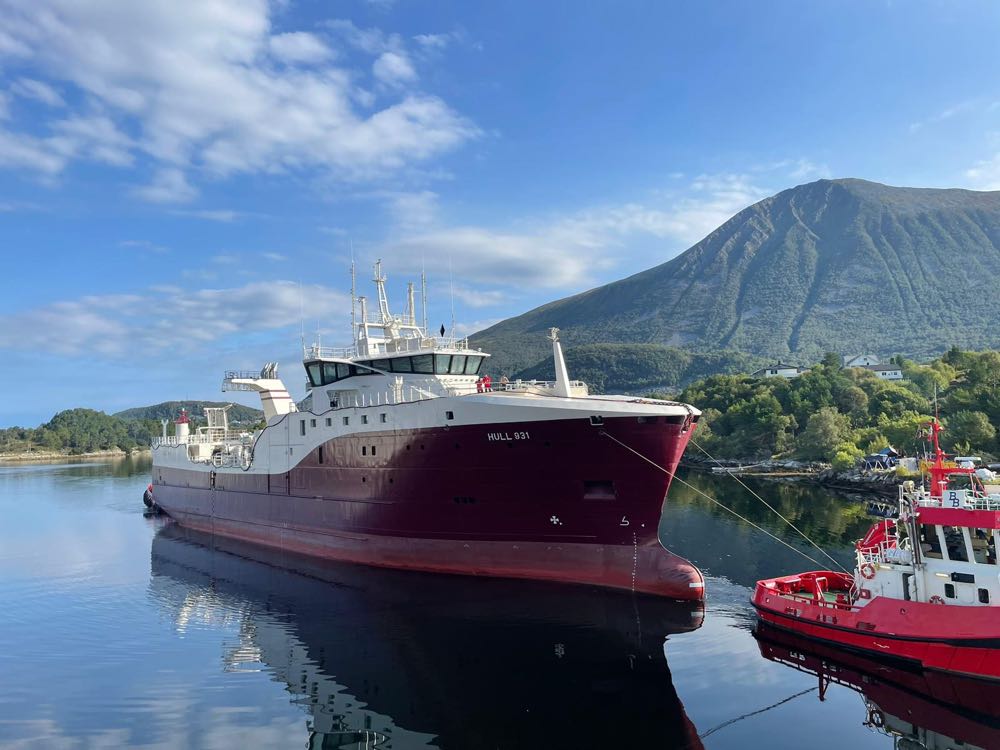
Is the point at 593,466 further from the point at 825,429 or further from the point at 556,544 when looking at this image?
the point at 825,429

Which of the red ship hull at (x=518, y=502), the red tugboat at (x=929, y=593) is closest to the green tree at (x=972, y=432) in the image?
the red tugboat at (x=929, y=593)

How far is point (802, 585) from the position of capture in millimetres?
19672

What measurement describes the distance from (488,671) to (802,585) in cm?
1061

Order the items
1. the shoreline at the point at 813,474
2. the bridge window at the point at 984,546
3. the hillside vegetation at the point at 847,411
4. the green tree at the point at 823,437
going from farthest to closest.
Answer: the green tree at the point at 823,437, the hillside vegetation at the point at 847,411, the shoreline at the point at 813,474, the bridge window at the point at 984,546

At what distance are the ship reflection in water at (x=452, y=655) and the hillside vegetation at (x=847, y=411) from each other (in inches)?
1504

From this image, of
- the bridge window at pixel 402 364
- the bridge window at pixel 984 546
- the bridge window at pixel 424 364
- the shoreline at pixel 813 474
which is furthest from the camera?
the shoreline at pixel 813 474

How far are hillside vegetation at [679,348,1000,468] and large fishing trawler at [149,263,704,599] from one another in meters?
35.1

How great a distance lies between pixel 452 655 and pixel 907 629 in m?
11.1

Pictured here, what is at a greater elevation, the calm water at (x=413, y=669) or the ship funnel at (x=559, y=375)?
the ship funnel at (x=559, y=375)

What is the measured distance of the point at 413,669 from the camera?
51.4 feet

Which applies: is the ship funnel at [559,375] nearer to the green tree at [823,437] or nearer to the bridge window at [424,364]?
the bridge window at [424,364]

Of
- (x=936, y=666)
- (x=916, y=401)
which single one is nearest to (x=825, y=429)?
(x=916, y=401)

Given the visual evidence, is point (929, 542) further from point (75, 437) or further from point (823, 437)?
point (75, 437)

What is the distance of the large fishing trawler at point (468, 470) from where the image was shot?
2022cm
